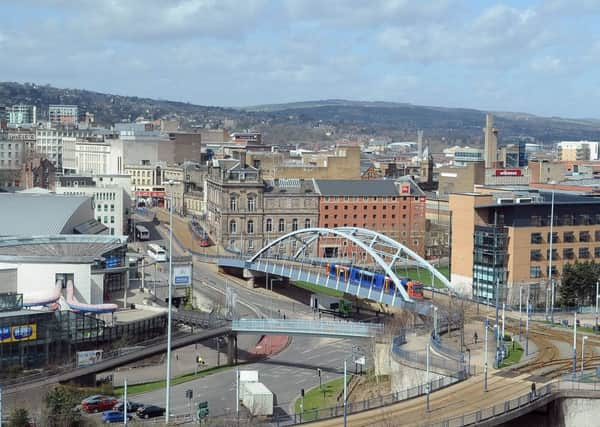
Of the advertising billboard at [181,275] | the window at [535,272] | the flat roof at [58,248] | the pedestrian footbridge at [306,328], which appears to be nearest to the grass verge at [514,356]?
the pedestrian footbridge at [306,328]

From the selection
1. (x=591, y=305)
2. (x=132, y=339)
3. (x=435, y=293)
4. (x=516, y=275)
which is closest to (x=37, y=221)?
(x=132, y=339)

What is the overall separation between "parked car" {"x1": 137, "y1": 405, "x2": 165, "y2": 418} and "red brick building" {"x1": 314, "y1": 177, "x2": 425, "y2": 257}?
5951cm

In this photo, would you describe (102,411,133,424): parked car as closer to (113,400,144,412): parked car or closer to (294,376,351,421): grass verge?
(113,400,144,412): parked car

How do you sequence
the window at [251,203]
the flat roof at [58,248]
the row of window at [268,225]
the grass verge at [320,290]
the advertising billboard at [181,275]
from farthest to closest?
the window at [251,203] < the row of window at [268,225] < the grass verge at [320,290] < the flat roof at [58,248] < the advertising billboard at [181,275]

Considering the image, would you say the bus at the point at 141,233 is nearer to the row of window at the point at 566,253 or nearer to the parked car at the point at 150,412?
the row of window at the point at 566,253

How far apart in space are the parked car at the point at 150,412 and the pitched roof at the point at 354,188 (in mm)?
61148

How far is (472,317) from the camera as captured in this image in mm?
62281

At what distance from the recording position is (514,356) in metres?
50.2

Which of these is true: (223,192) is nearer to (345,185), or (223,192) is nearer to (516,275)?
(345,185)

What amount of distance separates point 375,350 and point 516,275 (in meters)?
21.6

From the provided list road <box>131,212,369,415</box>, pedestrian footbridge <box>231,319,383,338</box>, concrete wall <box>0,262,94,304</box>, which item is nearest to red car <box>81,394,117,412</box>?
road <box>131,212,369,415</box>

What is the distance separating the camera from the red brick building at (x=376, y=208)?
105 metres

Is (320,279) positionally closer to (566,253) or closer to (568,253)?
(566,253)

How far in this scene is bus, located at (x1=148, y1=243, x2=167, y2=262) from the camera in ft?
294
